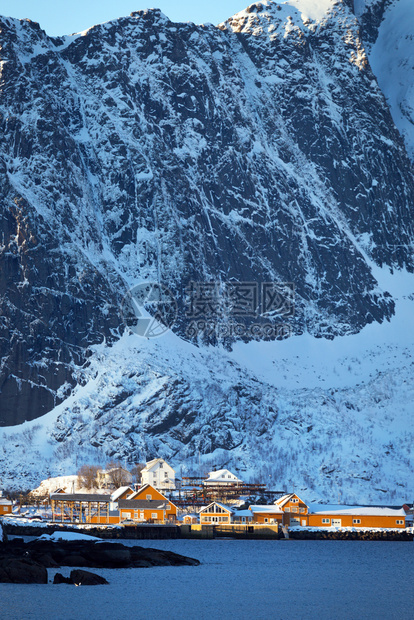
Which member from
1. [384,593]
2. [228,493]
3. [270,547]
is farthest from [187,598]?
[228,493]

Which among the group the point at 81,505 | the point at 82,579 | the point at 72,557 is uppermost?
the point at 81,505

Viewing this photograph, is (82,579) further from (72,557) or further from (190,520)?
(190,520)

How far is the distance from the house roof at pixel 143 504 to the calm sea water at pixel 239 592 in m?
34.5

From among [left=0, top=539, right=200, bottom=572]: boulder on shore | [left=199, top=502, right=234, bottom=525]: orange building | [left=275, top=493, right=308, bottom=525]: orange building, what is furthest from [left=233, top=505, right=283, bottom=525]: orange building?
[left=0, top=539, right=200, bottom=572]: boulder on shore

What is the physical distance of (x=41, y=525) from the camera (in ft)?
518

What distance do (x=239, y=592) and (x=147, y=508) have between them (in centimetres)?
7132

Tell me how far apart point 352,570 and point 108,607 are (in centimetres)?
3831

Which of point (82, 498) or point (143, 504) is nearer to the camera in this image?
point (143, 504)

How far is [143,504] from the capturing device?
16738 centimetres

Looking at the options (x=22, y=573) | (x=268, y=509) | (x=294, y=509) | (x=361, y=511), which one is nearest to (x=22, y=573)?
(x=22, y=573)

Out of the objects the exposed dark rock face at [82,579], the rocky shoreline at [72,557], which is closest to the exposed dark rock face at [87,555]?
the rocky shoreline at [72,557]

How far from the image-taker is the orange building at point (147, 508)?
546 ft

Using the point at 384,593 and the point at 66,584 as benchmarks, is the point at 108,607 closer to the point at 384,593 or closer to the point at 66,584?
the point at 66,584

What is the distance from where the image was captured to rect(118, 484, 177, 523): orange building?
166m
